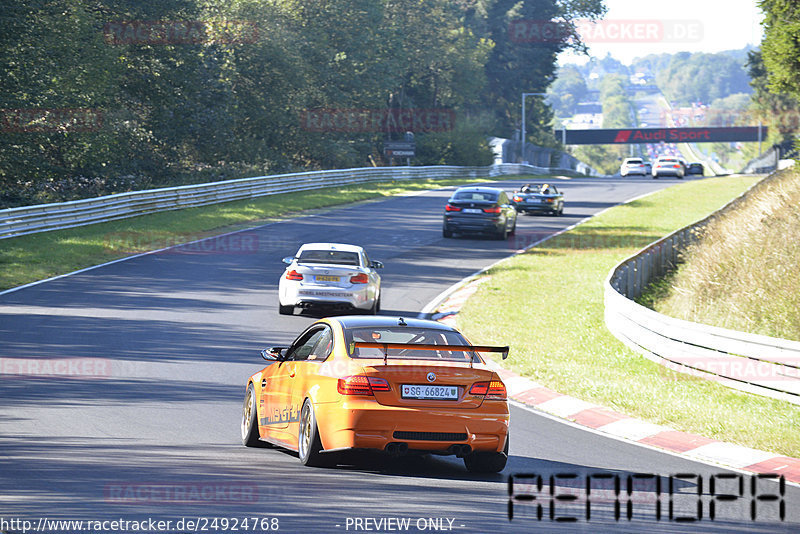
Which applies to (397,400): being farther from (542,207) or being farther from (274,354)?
(542,207)

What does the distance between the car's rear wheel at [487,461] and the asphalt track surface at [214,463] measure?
0.13 meters

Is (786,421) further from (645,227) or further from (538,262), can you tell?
(645,227)

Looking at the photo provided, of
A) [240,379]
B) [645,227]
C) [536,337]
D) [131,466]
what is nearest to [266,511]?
[131,466]

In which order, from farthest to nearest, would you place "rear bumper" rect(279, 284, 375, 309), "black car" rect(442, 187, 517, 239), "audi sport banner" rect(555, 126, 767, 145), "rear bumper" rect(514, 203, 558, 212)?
"audi sport banner" rect(555, 126, 767, 145)
"rear bumper" rect(514, 203, 558, 212)
"black car" rect(442, 187, 517, 239)
"rear bumper" rect(279, 284, 375, 309)

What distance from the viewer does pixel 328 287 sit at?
66.5 ft

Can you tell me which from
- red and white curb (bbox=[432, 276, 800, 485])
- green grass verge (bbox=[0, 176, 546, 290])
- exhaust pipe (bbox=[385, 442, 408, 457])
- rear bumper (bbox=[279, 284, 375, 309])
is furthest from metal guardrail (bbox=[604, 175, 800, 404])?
green grass verge (bbox=[0, 176, 546, 290])

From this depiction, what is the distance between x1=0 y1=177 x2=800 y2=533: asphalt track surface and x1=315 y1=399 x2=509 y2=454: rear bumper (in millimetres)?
314

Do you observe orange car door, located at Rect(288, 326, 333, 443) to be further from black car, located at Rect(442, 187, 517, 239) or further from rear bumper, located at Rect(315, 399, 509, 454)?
black car, located at Rect(442, 187, 517, 239)

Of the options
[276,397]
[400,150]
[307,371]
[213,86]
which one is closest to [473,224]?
[213,86]

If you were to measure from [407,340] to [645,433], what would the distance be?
3.41m

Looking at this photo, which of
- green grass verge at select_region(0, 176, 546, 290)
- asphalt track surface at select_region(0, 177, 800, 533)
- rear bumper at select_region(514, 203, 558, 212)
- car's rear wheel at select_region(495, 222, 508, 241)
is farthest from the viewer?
rear bumper at select_region(514, 203, 558, 212)

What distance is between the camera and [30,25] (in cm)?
3841

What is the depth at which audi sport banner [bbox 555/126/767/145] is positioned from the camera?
5028 inches

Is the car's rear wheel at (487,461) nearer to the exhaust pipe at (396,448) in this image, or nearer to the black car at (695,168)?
the exhaust pipe at (396,448)
